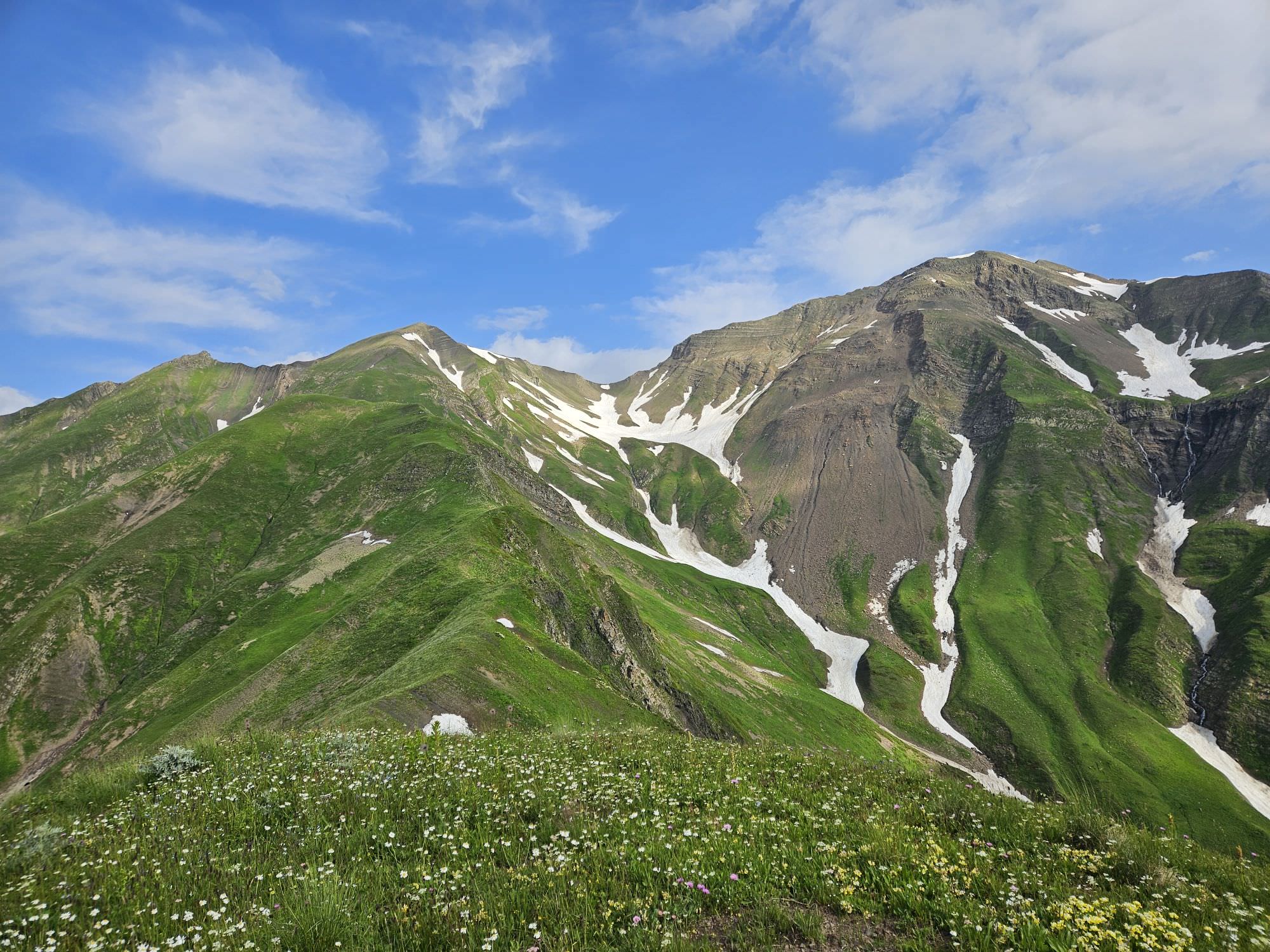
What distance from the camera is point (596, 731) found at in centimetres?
1700

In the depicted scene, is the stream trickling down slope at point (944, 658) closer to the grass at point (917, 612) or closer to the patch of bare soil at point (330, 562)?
the grass at point (917, 612)

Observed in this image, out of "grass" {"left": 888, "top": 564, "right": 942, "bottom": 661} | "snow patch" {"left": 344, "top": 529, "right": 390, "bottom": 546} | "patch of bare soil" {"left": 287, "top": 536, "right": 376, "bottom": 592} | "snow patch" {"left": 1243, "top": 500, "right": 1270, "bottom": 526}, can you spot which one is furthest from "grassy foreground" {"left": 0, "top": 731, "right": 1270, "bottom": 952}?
"snow patch" {"left": 1243, "top": 500, "right": 1270, "bottom": 526}

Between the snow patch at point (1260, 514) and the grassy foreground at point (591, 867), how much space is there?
234 meters

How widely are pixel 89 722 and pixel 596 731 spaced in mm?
98619

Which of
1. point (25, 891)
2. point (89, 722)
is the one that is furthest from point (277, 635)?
point (25, 891)

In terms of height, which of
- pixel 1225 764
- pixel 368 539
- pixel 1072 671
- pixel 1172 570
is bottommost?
pixel 1225 764

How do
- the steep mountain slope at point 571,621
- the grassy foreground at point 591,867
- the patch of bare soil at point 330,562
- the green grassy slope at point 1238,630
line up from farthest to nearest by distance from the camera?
the green grassy slope at point 1238,630, the patch of bare soil at point 330,562, the steep mountain slope at point 571,621, the grassy foreground at point 591,867

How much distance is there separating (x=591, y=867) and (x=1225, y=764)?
171m

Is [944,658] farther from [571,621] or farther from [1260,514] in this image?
[571,621]

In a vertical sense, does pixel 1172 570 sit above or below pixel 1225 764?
above

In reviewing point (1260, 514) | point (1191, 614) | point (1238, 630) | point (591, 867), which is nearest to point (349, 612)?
point (591, 867)

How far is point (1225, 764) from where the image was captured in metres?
119

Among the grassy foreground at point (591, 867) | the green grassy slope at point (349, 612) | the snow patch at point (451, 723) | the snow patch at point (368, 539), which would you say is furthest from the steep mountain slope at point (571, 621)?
the grassy foreground at point (591, 867)

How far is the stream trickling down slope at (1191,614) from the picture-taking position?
115 meters
